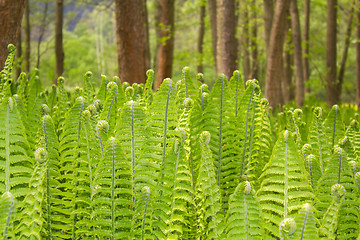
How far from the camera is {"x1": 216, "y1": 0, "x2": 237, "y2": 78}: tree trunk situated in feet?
16.4

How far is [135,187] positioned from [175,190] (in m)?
0.12

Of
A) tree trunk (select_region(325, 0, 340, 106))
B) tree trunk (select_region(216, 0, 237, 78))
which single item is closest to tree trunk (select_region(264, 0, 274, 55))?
tree trunk (select_region(325, 0, 340, 106))

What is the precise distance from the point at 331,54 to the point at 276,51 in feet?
12.9

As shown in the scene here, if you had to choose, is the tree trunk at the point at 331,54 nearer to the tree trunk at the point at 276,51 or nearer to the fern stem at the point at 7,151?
the tree trunk at the point at 276,51

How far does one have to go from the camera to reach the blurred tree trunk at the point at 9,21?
6.08 feet

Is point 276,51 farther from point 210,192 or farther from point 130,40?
point 210,192

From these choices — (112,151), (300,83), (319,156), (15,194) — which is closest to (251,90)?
(319,156)

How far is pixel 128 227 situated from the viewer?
0.89 metres

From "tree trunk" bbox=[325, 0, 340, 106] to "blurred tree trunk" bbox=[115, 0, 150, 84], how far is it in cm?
618

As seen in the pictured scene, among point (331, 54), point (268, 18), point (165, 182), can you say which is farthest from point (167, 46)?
point (165, 182)

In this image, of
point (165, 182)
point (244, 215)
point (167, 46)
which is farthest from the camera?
point (167, 46)

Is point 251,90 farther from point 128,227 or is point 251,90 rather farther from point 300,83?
point 300,83

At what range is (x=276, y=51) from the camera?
20.3 ft

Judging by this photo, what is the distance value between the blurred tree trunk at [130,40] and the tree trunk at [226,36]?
128 cm
